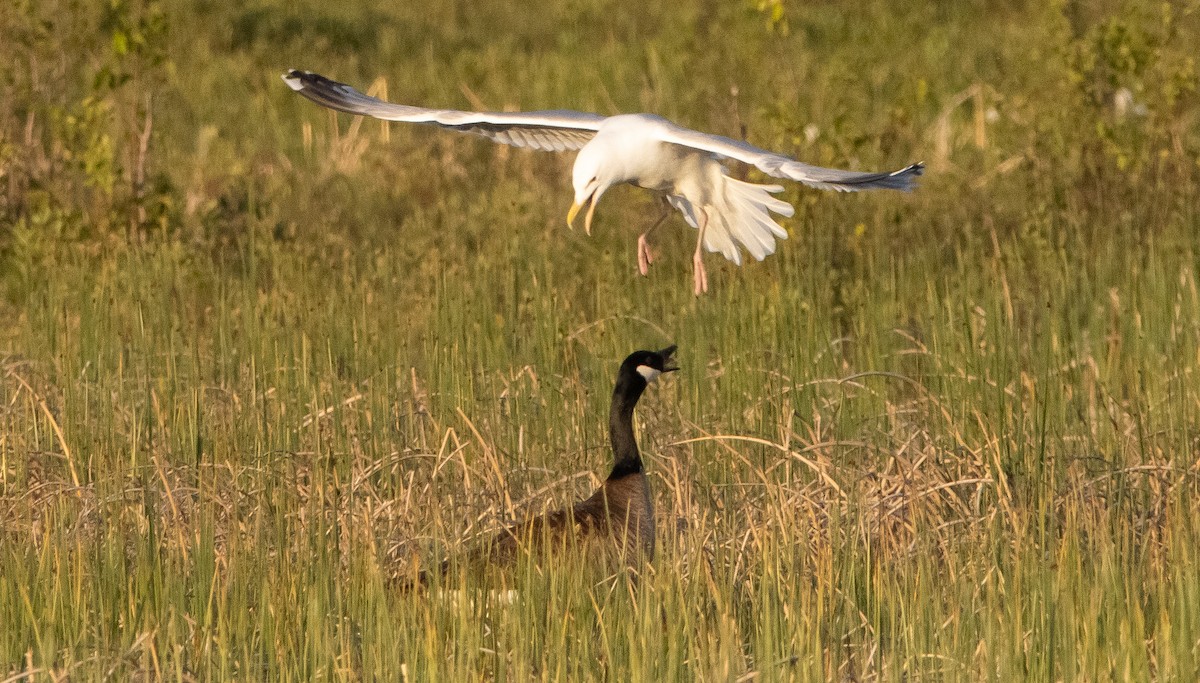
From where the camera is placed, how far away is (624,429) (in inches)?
204

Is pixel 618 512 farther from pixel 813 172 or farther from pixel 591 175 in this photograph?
pixel 591 175

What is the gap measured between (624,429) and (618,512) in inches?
14.0

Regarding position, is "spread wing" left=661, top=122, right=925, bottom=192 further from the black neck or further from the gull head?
the black neck

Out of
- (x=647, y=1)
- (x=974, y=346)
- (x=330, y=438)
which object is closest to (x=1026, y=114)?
(x=974, y=346)

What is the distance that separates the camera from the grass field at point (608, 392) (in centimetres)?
408

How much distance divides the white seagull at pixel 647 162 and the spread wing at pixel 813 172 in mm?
17

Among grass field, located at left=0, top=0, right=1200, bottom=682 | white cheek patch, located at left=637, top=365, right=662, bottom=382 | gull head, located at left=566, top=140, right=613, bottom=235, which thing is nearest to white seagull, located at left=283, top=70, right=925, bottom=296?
gull head, located at left=566, top=140, right=613, bottom=235

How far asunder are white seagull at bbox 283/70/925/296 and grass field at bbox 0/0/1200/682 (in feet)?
1.70

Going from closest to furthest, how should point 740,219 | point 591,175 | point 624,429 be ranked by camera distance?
1. point 624,429
2. point 591,175
3. point 740,219

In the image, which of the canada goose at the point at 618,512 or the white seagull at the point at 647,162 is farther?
the white seagull at the point at 647,162

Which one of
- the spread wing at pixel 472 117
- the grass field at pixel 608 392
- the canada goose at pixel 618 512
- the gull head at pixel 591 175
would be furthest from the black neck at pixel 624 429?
the spread wing at pixel 472 117

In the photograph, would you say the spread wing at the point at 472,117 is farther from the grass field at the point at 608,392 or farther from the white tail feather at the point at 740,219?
the grass field at the point at 608,392

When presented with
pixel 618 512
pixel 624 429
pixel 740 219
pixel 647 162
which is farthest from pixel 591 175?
pixel 618 512

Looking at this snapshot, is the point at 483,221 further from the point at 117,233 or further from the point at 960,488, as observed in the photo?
the point at 960,488
